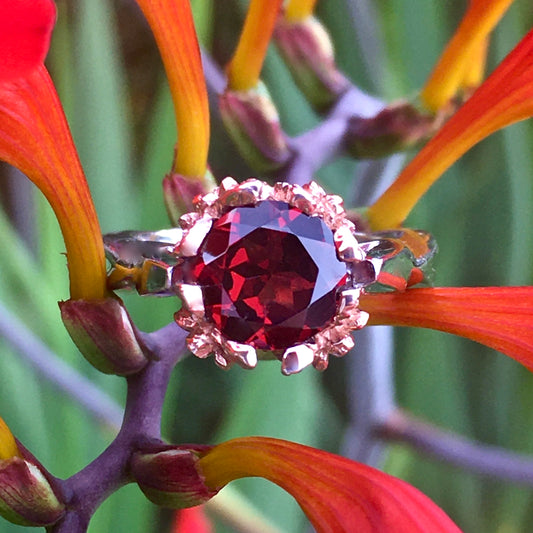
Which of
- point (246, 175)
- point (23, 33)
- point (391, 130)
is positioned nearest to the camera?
point (23, 33)

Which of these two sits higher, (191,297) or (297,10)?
(297,10)

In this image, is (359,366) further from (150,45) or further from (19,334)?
(150,45)

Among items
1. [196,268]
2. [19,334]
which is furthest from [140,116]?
[196,268]

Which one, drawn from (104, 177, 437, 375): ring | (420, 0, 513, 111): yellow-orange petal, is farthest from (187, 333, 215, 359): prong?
(420, 0, 513, 111): yellow-orange petal

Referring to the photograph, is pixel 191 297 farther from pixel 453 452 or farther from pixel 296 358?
pixel 453 452

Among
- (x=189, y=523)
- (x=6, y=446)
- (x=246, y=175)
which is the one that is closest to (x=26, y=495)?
(x=6, y=446)

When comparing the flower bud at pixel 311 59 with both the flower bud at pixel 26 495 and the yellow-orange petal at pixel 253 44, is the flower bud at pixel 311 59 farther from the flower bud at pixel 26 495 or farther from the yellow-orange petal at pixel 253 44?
the flower bud at pixel 26 495

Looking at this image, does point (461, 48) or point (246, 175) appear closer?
point (461, 48)
